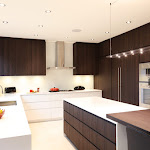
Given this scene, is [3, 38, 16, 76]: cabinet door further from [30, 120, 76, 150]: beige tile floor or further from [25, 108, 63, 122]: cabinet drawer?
[30, 120, 76, 150]: beige tile floor

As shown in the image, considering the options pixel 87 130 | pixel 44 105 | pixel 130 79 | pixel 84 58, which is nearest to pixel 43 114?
pixel 44 105

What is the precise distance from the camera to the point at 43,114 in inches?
201

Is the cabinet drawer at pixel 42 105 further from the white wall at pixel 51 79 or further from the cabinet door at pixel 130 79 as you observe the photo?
the cabinet door at pixel 130 79

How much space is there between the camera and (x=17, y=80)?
546cm

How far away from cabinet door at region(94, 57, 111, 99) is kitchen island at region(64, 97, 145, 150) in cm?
219

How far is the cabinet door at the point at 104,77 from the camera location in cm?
543

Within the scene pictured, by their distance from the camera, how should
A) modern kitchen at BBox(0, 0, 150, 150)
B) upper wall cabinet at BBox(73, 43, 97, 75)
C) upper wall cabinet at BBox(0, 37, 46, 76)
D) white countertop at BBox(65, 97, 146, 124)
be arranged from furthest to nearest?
1. upper wall cabinet at BBox(73, 43, 97, 75)
2. upper wall cabinet at BBox(0, 37, 46, 76)
3. white countertop at BBox(65, 97, 146, 124)
4. modern kitchen at BBox(0, 0, 150, 150)

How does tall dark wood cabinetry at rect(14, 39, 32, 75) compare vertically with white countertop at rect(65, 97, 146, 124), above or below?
above

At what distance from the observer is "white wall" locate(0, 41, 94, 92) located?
5.46m

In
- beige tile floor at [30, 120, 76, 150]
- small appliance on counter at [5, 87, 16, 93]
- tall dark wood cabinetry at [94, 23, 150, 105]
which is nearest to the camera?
beige tile floor at [30, 120, 76, 150]

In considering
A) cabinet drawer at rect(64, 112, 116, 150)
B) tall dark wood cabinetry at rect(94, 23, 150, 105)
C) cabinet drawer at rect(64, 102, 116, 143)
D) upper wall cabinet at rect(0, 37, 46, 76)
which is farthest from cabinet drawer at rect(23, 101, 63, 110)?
cabinet drawer at rect(64, 102, 116, 143)

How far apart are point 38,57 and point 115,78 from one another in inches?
100

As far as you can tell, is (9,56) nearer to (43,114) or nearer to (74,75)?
(43,114)

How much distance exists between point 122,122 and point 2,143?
48.1 inches
